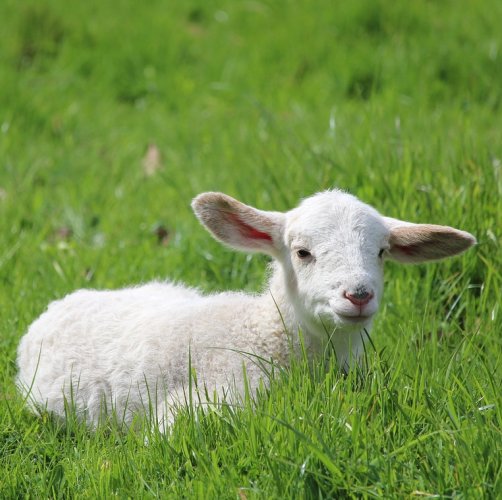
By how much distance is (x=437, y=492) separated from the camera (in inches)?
120

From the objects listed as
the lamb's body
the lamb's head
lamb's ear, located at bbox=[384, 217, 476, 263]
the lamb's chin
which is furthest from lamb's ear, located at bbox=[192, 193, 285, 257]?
the lamb's chin

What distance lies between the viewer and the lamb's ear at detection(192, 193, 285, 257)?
13.6 feet

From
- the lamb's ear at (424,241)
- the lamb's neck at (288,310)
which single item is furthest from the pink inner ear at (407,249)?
the lamb's neck at (288,310)

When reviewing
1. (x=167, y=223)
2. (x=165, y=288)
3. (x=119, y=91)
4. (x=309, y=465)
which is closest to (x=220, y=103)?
(x=119, y=91)

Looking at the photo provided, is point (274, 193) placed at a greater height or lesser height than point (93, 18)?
lesser

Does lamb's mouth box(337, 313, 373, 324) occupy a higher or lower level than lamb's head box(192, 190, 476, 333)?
lower

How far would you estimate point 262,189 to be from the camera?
6035 millimetres

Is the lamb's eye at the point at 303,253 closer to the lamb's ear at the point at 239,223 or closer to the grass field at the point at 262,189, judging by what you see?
the lamb's ear at the point at 239,223

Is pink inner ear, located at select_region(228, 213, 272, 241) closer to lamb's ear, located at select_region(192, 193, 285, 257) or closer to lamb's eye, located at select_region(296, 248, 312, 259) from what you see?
lamb's ear, located at select_region(192, 193, 285, 257)

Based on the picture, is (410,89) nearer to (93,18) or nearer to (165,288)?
(93,18)

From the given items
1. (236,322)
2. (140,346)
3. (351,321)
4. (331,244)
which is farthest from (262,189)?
(351,321)

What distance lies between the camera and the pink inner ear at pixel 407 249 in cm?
419

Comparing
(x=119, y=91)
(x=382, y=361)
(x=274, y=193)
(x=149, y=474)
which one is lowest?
(x=149, y=474)

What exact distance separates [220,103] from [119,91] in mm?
975
